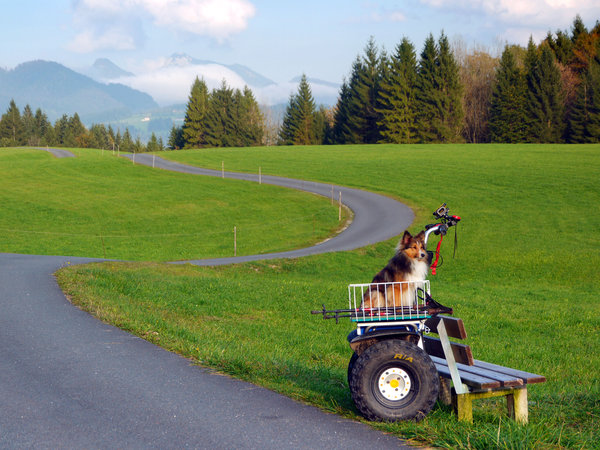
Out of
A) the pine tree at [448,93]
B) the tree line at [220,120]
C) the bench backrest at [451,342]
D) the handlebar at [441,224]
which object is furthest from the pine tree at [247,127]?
the bench backrest at [451,342]

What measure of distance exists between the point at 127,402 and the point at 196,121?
123606mm

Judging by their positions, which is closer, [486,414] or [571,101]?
[486,414]

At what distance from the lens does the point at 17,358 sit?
8.67 meters

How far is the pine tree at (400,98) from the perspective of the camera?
97.0 metres

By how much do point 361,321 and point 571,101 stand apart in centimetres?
9597

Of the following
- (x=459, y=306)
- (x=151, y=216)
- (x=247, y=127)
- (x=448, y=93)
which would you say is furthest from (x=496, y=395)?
(x=247, y=127)

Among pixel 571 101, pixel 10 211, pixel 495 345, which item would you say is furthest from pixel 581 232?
pixel 571 101

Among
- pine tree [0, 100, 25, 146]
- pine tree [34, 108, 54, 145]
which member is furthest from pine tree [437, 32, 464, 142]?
pine tree [0, 100, 25, 146]

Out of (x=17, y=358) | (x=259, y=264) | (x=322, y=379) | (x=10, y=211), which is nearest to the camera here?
(x=322, y=379)

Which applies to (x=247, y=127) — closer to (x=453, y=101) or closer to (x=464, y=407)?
(x=453, y=101)

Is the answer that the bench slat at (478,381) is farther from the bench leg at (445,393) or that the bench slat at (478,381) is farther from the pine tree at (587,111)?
the pine tree at (587,111)

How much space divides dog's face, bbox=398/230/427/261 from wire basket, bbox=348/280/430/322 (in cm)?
28

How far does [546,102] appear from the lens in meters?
88.6

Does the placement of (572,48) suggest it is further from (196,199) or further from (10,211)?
(10,211)
